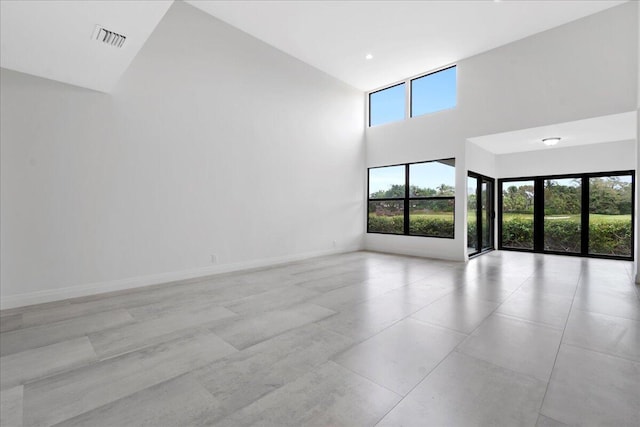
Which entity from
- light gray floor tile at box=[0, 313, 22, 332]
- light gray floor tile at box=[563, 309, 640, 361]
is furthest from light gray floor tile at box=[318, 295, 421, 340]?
light gray floor tile at box=[0, 313, 22, 332]

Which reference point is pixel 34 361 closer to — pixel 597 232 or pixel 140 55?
pixel 140 55

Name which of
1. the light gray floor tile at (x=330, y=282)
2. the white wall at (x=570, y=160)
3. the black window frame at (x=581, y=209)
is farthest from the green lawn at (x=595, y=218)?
the light gray floor tile at (x=330, y=282)

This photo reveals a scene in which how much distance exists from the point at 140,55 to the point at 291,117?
2900 millimetres

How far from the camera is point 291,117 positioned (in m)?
6.35

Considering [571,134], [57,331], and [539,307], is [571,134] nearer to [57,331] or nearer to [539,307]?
[539,307]

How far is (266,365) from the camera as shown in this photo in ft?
7.18

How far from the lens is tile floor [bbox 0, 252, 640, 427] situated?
168cm

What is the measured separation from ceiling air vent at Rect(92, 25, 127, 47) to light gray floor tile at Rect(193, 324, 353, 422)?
3047 millimetres

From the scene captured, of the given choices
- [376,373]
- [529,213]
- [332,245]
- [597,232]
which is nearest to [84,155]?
[376,373]

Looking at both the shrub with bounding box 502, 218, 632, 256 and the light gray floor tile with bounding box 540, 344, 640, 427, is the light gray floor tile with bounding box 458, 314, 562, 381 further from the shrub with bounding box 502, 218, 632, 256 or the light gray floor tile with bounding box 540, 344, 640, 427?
the shrub with bounding box 502, 218, 632, 256

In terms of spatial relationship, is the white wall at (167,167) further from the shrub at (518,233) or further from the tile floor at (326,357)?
the shrub at (518,233)

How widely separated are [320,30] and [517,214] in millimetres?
6836

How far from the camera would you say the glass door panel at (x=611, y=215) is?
6.48 meters

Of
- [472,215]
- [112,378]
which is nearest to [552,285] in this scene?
[472,215]
